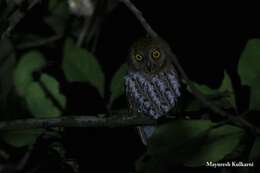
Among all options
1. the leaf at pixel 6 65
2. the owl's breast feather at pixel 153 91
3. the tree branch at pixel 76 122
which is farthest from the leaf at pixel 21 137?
the owl's breast feather at pixel 153 91

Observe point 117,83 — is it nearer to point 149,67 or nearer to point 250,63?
point 250,63

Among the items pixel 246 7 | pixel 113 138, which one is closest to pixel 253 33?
pixel 246 7

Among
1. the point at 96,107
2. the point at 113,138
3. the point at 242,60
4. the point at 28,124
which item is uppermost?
the point at 242,60

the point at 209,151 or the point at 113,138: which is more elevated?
the point at 209,151

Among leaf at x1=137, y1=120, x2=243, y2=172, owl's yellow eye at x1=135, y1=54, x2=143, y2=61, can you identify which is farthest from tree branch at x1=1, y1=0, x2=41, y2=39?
owl's yellow eye at x1=135, y1=54, x2=143, y2=61

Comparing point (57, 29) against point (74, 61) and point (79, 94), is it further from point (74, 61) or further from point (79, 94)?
point (74, 61)

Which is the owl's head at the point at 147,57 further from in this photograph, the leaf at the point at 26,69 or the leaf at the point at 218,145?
the leaf at the point at 218,145
